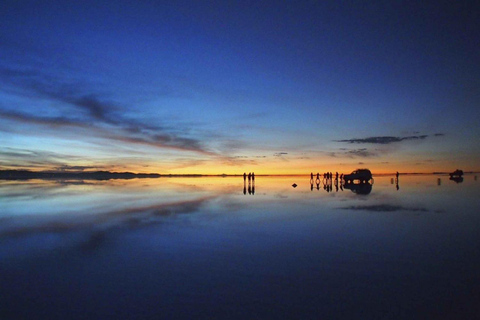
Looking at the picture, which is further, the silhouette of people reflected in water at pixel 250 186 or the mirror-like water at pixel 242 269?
the silhouette of people reflected in water at pixel 250 186

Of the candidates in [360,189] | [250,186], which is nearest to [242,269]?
[360,189]

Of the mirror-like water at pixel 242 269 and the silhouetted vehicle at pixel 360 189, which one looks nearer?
the mirror-like water at pixel 242 269

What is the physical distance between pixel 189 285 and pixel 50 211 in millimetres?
18400

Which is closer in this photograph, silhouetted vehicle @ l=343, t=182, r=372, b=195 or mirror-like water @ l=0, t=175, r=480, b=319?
mirror-like water @ l=0, t=175, r=480, b=319

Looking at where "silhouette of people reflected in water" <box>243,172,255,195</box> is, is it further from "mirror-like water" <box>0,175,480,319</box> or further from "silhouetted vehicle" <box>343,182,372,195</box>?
"mirror-like water" <box>0,175,480,319</box>

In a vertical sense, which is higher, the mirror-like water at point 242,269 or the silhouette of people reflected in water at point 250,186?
the silhouette of people reflected in water at point 250,186

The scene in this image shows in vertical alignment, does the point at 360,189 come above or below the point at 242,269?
above

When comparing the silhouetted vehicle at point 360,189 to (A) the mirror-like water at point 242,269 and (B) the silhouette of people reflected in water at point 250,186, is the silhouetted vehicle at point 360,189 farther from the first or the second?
(A) the mirror-like water at point 242,269

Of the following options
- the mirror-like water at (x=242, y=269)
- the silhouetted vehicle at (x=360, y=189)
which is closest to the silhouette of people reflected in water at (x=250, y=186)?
the silhouetted vehicle at (x=360, y=189)

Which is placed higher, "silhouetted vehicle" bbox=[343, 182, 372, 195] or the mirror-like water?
"silhouetted vehicle" bbox=[343, 182, 372, 195]

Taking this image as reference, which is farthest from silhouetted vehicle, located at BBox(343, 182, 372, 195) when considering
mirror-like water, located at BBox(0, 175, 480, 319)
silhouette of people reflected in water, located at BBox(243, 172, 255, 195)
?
mirror-like water, located at BBox(0, 175, 480, 319)

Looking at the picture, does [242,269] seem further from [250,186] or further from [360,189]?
[250,186]

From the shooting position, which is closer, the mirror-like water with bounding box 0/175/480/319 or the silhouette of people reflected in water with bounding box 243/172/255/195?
the mirror-like water with bounding box 0/175/480/319

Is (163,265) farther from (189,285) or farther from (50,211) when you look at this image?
(50,211)
